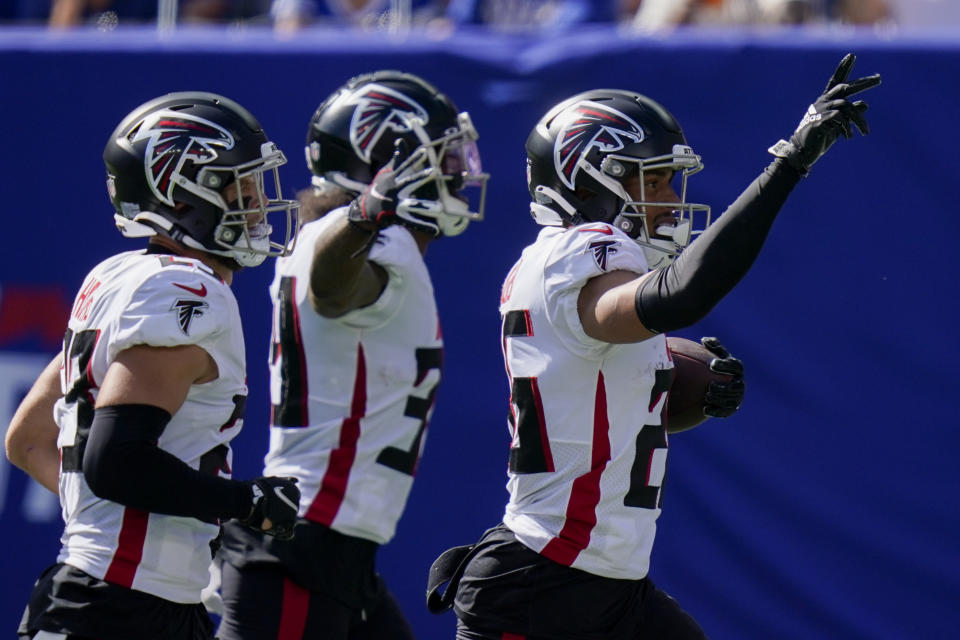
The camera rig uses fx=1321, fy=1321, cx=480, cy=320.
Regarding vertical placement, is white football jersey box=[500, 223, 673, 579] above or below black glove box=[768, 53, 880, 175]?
below

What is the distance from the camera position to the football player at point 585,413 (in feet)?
9.97

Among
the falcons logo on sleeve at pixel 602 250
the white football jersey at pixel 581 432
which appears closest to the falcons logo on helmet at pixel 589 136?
the white football jersey at pixel 581 432

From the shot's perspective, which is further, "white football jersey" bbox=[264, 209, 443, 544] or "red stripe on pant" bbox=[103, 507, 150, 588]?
"white football jersey" bbox=[264, 209, 443, 544]

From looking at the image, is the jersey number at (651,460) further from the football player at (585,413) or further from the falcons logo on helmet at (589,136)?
the falcons logo on helmet at (589,136)

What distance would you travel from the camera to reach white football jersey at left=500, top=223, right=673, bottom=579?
306 centimetres

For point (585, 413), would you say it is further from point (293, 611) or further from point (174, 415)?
point (293, 611)

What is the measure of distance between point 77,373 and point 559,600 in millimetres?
1196

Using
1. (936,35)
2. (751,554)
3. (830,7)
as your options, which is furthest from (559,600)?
(830,7)

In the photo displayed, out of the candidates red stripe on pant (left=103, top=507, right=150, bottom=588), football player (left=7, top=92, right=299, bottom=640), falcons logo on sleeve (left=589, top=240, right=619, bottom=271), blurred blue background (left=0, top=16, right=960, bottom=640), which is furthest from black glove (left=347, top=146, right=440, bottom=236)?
blurred blue background (left=0, top=16, right=960, bottom=640)

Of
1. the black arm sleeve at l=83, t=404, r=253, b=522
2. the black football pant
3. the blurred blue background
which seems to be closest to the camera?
the black arm sleeve at l=83, t=404, r=253, b=522

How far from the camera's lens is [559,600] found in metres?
3.05

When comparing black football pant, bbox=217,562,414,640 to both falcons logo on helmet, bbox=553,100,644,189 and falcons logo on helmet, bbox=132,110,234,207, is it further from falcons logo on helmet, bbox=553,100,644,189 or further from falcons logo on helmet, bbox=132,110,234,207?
falcons logo on helmet, bbox=553,100,644,189

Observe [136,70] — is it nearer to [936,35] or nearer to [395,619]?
[395,619]

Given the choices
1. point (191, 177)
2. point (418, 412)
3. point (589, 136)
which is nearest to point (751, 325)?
point (418, 412)
